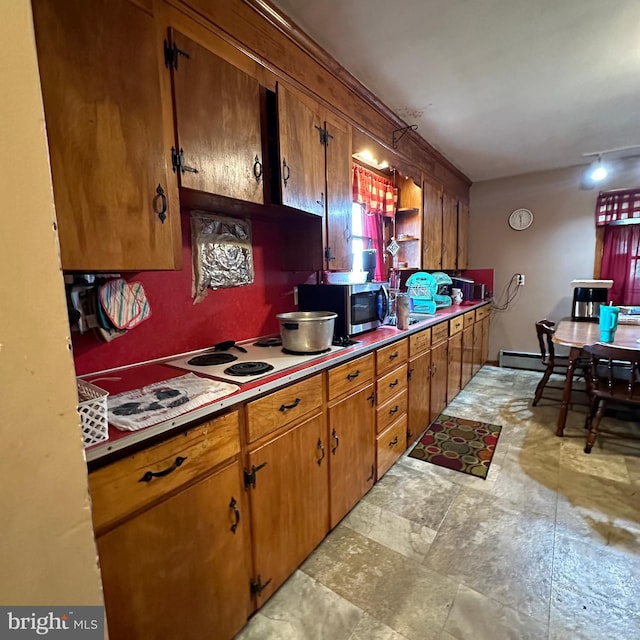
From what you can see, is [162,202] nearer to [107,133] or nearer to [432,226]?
[107,133]

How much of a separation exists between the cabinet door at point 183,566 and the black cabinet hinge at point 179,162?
104 centimetres

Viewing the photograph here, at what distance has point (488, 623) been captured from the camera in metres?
1.25

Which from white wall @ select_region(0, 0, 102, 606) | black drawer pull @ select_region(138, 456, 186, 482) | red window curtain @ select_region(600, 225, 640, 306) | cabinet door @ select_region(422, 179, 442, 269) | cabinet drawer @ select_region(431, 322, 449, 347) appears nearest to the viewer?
white wall @ select_region(0, 0, 102, 606)

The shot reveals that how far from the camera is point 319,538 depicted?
159 centimetres

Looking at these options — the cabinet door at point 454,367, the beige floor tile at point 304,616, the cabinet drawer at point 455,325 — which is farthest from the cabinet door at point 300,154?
the cabinet door at point 454,367

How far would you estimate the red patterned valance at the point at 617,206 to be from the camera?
361 centimetres

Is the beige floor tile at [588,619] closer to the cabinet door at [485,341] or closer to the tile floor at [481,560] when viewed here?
the tile floor at [481,560]

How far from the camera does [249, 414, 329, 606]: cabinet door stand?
1.25 metres

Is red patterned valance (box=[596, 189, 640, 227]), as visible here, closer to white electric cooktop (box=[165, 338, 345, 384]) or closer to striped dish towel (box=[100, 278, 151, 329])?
white electric cooktop (box=[165, 338, 345, 384])

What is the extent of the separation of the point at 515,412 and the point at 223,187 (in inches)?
123

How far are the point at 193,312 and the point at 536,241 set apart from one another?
435cm

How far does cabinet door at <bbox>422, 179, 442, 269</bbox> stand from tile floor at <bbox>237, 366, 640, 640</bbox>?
197 centimetres

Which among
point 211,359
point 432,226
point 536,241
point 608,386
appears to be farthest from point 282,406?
point 536,241

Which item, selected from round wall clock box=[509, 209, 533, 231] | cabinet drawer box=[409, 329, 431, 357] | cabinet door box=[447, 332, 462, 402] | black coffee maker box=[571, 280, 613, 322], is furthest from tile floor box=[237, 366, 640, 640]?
round wall clock box=[509, 209, 533, 231]
